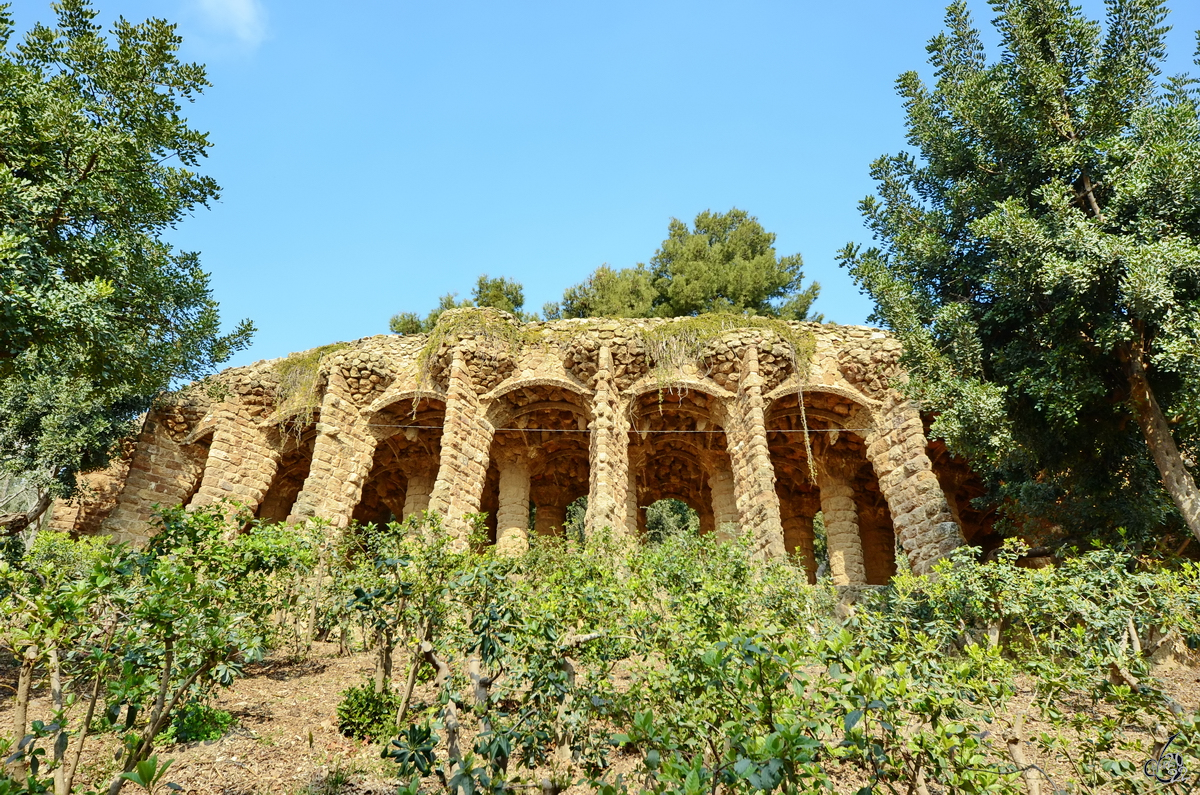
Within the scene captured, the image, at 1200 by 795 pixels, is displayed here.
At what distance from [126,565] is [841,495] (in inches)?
554

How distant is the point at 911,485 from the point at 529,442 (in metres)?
7.86

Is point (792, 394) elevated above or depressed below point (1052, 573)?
above

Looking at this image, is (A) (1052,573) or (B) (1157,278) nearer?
(A) (1052,573)

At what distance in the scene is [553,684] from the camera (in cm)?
402

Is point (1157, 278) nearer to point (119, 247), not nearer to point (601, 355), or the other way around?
point (601, 355)

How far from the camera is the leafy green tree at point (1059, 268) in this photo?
7562mm

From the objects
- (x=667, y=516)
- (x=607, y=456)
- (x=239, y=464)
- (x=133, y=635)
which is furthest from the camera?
(x=667, y=516)

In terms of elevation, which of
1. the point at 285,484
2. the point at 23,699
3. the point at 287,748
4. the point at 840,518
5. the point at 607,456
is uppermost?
the point at 285,484

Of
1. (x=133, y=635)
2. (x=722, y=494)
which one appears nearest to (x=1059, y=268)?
(x=722, y=494)

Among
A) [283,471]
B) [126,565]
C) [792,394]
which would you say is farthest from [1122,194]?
[283,471]

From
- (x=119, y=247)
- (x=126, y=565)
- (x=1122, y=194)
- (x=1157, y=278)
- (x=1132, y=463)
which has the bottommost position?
(x=126, y=565)

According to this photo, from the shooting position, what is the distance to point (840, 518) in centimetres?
1507

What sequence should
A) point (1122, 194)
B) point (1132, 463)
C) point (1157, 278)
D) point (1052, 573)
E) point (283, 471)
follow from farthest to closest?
point (283, 471)
point (1132, 463)
point (1122, 194)
point (1157, 278)
point (1052, 573)

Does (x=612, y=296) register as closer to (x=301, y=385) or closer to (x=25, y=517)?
(x=301, y=385)
